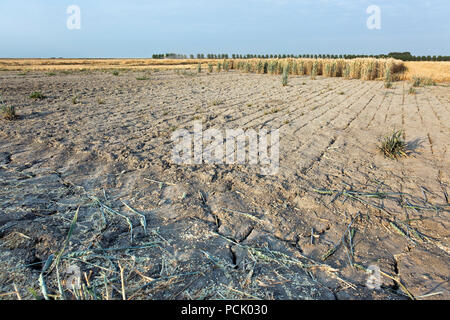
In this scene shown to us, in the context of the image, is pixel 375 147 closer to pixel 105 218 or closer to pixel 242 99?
pixel 105 218

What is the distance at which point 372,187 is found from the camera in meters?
3.40

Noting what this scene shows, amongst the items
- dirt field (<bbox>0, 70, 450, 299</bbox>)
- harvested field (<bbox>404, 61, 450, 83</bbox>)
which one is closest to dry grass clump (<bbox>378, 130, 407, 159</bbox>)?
dirt field (<bbox>0, 70, 450, 299</bbox>)

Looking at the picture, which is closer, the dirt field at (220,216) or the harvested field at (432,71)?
the dirt field at (220,216)

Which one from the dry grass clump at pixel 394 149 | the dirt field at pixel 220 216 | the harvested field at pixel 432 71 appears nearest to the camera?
the dirt field at pixel 220 216

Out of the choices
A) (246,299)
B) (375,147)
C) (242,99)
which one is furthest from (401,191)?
(242,99)

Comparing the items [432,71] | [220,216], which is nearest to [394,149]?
[220,216]

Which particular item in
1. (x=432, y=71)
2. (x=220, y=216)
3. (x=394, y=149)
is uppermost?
(x=432, y=71)

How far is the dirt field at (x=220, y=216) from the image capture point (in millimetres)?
1936

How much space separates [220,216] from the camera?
9.00ft

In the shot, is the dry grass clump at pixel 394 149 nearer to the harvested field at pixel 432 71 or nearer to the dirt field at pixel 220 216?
the dirt field at pixel 220 216

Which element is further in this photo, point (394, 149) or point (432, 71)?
point (432, 71)

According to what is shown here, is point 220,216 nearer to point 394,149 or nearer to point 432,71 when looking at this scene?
point 394,149

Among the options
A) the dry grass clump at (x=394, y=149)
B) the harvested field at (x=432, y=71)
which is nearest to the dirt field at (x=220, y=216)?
the dry grass clump at (x=394, y=149)

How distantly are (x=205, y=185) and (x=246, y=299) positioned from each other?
1702 mm
